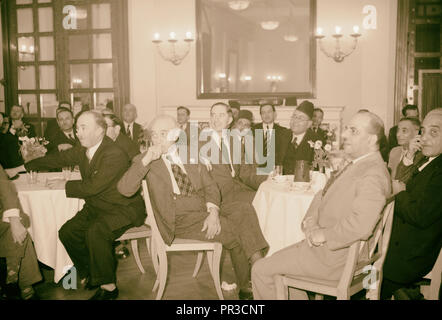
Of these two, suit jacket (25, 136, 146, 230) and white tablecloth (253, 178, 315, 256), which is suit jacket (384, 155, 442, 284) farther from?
suit jacket (25, 136, 146, 230)

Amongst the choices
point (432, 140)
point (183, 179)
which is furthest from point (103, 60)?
point (432, 140)

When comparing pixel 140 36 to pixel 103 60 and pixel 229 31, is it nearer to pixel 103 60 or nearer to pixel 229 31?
pixel 103 60

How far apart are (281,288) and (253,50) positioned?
5.42 meters

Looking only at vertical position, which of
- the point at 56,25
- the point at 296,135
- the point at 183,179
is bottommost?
the point at 183,179

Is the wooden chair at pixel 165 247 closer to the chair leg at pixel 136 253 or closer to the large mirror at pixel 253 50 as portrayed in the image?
the chair leg at pixel 136 253

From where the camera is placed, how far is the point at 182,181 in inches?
123

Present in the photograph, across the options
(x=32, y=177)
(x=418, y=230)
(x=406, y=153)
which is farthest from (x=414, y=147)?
(x=32, y=177)

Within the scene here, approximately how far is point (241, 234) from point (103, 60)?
5.40 metres

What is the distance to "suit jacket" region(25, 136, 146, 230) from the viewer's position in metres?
3.08

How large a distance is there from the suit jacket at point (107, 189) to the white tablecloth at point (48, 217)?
16 centimetres

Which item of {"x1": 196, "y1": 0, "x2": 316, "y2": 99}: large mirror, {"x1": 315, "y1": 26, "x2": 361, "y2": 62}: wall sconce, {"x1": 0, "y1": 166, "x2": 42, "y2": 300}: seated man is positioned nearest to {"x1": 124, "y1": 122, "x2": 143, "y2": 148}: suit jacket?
{"x1": 196, "y1": 0, "x2": 316, "y2": 99}: large mirror

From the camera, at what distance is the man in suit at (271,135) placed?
4953 millimetres

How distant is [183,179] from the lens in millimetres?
3137

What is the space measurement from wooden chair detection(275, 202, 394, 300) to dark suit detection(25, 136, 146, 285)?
4.43ft
